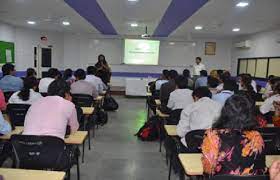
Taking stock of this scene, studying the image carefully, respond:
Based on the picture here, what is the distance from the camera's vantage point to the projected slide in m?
12.9

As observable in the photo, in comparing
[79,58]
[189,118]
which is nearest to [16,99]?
[189,118]

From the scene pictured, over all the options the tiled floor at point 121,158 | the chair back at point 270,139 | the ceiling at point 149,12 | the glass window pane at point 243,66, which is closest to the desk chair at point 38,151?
the tiled floor at point 121,158

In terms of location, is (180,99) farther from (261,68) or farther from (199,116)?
(261,68)

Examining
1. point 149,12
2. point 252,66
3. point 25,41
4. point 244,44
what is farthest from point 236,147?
point 25,41

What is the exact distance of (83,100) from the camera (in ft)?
18.0

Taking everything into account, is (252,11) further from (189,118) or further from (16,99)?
(16,99)

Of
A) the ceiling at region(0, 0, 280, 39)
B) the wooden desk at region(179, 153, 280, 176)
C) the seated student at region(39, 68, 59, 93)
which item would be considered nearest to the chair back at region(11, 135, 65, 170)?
the wooden desk at region(179, 153, 280, 176)

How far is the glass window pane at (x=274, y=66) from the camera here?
9.18m

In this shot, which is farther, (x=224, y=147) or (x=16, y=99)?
(x=16, y=99)

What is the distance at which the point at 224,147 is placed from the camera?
6.34 ft

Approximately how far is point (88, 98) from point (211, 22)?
16.0ft

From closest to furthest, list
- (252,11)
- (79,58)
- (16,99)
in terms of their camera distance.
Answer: (16,99) < (252,11) < (79,58)

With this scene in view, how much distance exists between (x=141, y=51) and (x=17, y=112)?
31.0 feet

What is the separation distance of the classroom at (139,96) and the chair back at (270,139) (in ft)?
0.04
